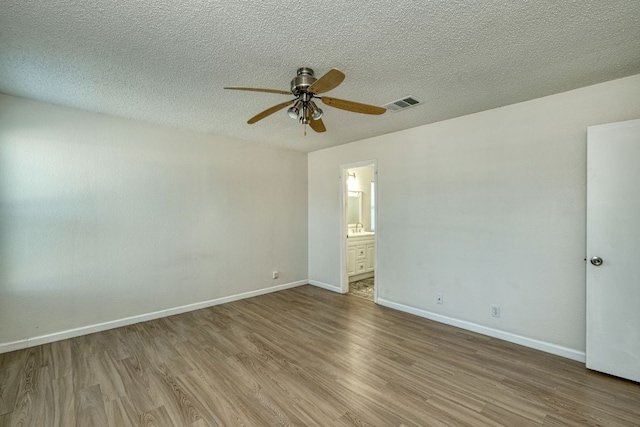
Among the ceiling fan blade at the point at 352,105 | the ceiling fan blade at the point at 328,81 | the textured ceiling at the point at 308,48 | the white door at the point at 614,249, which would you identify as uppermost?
the textured ceiling at the point at 308,48

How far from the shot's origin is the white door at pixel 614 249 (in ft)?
7.53

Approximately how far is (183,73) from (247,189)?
7.99ft

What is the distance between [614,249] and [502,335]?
4.37 ft

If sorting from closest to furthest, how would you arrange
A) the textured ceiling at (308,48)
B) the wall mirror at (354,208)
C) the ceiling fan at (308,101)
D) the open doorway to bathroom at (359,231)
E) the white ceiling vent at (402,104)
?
1. the textured ceiling at (308,48)
2. the ceiling fan at (308,101)
3. the white ceiling vent at (402,104)
4. the open doorway to bathroom at (359,231)
5. the wall mirror at (354,208)

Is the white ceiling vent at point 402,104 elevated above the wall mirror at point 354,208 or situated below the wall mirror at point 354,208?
above

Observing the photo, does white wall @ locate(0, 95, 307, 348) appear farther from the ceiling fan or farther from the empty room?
the ceiling fan

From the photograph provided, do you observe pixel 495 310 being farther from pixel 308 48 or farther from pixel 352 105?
pixel 308 48

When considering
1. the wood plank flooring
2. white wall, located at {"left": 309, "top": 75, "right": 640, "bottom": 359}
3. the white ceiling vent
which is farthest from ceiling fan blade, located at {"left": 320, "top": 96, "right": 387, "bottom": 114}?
the wood plank flooring

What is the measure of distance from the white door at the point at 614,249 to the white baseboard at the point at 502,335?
205mm

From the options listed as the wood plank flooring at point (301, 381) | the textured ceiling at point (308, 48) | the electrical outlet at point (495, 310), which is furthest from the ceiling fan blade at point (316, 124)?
the electrical outlet at point (495, 310)

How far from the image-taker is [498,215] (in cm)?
313

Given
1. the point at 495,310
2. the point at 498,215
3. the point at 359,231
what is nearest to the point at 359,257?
the point at 359,231

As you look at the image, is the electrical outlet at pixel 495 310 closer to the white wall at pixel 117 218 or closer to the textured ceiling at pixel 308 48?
the textured ceiling at pixel 308 48

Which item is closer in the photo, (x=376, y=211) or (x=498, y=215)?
(x=498, y=215)
